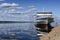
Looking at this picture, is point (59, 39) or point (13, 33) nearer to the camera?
point (59, 39)

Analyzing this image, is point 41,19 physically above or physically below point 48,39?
above

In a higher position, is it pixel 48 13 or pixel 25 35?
pixel 48 13

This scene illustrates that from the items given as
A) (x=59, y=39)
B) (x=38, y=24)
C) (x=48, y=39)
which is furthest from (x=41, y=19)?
(x=59, y=39)

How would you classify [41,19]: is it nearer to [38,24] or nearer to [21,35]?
[38,24]

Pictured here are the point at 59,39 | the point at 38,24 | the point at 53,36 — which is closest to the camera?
the point at 59,39

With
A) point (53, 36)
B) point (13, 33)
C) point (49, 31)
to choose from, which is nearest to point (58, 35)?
point (53, 36)

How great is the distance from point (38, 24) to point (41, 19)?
57 cm

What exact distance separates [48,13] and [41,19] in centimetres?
91

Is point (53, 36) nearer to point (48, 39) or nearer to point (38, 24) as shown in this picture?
point (48, 39)

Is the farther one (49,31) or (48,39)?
(49,31)

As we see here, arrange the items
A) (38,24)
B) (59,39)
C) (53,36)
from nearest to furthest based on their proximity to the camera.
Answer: (59,39), (53,36), (38,24)

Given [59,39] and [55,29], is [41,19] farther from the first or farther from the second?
[59,39]

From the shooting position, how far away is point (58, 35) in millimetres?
27219

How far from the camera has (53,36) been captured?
91.6 ft
